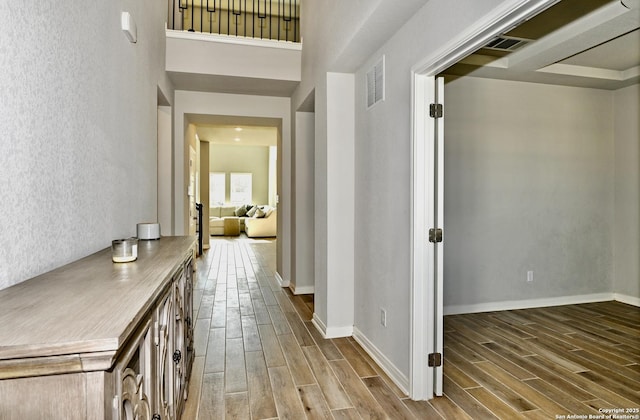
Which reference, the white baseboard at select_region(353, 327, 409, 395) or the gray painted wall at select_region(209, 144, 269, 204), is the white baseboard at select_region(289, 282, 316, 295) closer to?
the white baseboard at select_region(353, 327, 409, 395)

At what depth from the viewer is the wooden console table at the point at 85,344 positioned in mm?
709

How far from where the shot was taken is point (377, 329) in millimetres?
2807

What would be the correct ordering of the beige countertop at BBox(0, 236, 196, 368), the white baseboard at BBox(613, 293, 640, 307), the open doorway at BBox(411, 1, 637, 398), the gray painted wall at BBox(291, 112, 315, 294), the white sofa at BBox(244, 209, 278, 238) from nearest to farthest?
1. the beige countertop at BBox(0, 236, 196, 368)
2. the open doorway at BBox(411, 1, 637, 398)
3. the white baseboard at BBox(613, 293, 640, 307)
4. the gray painted wall at BBox(291, 112, 315, 294)
5. the white sofa at BBox(244, 209, 278, 238)

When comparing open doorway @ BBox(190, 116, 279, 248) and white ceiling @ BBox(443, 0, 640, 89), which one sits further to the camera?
open doorway @ BBox(190, 116, 279, 248)

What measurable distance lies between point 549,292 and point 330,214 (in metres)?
2.78

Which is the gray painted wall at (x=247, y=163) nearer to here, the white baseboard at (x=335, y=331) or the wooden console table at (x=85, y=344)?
the white baseboard at (x=335, y=331)

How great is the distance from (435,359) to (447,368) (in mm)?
473

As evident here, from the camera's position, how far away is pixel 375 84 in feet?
9.29

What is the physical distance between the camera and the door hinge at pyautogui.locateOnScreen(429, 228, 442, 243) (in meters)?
2.25

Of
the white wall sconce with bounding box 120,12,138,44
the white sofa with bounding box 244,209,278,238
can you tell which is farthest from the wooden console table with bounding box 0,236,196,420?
the white sofa with bounding box 244,209,278,238

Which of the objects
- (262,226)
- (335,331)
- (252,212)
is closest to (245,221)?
(252,212)

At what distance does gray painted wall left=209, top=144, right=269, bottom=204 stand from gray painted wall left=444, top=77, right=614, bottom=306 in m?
10.4

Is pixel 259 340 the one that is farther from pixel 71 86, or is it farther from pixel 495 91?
pixel 495 91

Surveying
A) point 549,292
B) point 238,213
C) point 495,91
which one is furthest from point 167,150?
point 238,213
